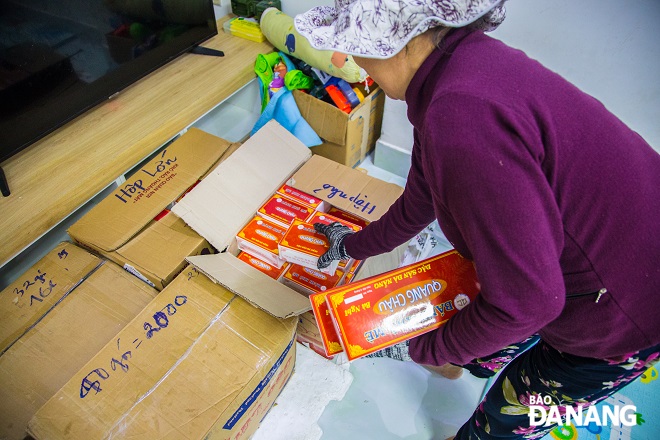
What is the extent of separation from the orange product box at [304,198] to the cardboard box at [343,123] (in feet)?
1.46

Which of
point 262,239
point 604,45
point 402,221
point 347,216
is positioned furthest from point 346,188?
point 604,45

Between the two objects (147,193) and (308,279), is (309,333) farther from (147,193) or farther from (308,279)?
(147,193)

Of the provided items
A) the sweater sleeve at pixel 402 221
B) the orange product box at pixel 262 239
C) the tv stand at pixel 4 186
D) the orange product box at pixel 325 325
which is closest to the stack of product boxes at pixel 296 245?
the orange product box at pixel 262 239

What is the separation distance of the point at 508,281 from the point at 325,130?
1328 millimetres

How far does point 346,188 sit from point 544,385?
81 cm

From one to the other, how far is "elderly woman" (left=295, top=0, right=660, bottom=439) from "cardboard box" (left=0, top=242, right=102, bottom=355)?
3.17 ft

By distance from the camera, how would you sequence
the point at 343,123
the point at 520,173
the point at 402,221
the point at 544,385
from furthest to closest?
1. the point at 343,123
2. the point at 402,221
3. the point at 544,385
4. the point at 520,173

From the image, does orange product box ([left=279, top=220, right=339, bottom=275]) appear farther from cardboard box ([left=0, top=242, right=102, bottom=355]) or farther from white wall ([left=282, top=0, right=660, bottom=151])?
white wall ([left=282, top=0, right=660, bottom=151])

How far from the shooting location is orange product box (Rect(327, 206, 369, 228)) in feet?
4.45

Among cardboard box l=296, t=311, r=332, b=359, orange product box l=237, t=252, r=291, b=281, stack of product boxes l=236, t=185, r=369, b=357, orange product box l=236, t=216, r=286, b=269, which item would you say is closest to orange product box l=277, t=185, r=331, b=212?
stack of product boxes l=236, t=185, r=369, b=357

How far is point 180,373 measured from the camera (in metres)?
0.98

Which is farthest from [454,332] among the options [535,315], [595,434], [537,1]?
[537,1]

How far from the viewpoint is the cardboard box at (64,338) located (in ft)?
3.19

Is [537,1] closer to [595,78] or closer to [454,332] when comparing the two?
[595,78]
